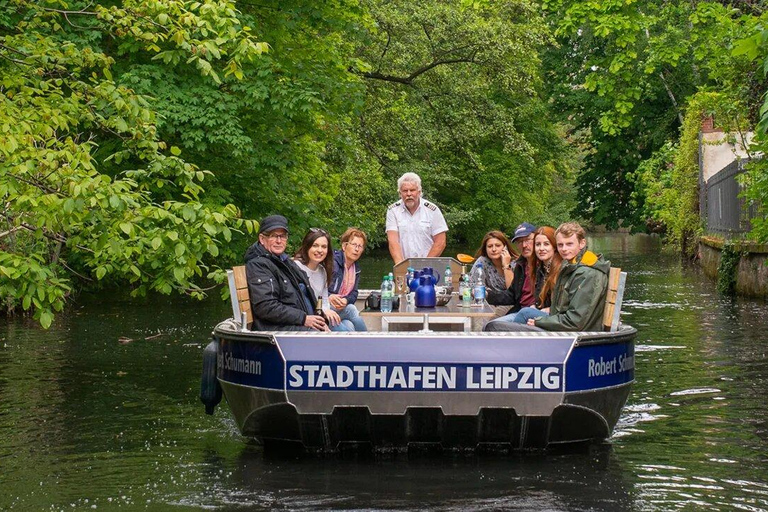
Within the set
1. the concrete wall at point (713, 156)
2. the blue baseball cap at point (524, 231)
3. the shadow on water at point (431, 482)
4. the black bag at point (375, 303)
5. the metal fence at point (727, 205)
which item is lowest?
the shadow on water at point (431, 482)

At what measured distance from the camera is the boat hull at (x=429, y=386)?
9352 mm

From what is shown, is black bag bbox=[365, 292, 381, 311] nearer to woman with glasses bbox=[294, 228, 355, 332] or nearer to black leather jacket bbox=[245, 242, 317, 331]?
woman with glasses bbox=[294, 228, 355, 332]

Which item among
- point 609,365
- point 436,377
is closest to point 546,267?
point 609,365

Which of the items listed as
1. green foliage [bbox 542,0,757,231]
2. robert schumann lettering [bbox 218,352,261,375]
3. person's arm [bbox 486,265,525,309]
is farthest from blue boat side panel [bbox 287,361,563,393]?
green foliage [bbox 542,0,757,231]

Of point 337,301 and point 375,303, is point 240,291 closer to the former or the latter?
point 337,301

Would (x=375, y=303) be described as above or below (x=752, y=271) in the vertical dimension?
above

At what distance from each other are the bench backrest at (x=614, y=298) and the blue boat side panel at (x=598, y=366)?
193 mm

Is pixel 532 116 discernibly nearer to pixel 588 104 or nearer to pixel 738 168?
pixel 588 104

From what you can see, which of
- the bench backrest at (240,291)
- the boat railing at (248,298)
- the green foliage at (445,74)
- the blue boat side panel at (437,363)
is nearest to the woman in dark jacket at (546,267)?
the boat railing at (248,298)

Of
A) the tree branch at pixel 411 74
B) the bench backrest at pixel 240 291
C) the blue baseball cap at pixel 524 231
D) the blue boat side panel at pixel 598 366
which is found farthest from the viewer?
the tree branch at pixel 411 74

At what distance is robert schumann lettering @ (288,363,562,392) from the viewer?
30.6 feet

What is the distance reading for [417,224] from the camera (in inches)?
550

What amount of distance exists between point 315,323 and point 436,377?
5.66ft

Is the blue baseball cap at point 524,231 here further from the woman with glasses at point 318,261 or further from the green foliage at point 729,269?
the green foliage at point 729,269
